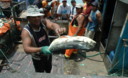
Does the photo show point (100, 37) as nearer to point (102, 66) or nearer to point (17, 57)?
point (102, 66)

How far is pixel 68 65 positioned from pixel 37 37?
2.72 m

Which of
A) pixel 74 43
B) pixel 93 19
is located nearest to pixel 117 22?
pixel 93 19

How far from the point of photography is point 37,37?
334 cm

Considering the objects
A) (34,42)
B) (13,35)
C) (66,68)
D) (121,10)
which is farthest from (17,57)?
(121,10)

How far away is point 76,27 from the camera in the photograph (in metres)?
5.95

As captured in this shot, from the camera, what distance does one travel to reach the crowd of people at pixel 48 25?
10.0ft

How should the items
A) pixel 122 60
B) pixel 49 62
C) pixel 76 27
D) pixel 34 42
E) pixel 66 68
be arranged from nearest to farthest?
pixel 34 42 → pixel 49 62 → pixel 122 60 → pixel 66 68 → pixel 76 27

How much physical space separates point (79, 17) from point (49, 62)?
2420 mm

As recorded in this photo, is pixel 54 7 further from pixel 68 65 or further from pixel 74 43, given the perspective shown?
pixel 74 43

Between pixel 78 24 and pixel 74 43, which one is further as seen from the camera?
pixel 78 24

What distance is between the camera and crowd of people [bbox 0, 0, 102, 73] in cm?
305

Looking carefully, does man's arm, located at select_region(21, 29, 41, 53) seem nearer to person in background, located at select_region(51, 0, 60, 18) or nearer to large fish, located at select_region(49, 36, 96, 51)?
large fish, located at select_region(49, 36, 96, 51)

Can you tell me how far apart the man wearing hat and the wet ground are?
4.83ft

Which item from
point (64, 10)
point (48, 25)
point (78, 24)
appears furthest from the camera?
point (64, 10)
